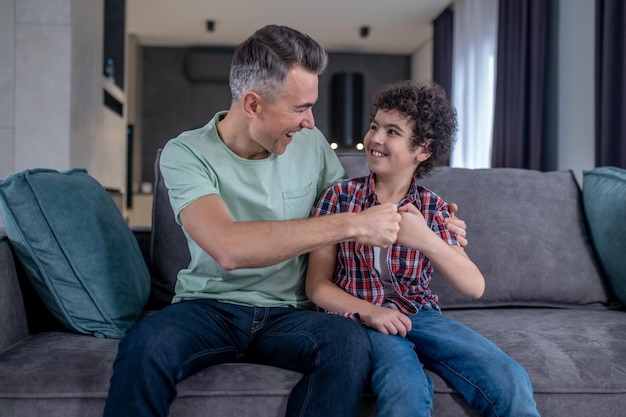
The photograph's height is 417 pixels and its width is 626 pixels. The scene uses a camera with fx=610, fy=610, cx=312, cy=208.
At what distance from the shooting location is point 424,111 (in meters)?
1.59

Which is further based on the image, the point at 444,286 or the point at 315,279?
the point at 444,286

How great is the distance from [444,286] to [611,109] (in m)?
1.88

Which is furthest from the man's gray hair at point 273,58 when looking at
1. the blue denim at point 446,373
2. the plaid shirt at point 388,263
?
the blue denim at point 446,373

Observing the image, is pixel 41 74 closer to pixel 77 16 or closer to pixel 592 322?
pixel 77 16

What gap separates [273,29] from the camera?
1.50 metres

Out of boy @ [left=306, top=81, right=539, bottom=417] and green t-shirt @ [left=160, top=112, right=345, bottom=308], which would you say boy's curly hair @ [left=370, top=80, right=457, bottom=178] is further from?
green t-shirt @ [left=160, top=112, right=345, bottom=308]

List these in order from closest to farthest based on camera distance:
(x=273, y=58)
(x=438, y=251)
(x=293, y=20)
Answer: (x=438, y=251) < (x=273, y=58) < (x=293, y=20)

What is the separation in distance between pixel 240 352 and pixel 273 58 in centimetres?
70

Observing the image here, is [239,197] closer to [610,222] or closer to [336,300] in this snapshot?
[336,300]

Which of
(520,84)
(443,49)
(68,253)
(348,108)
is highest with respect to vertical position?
(443,49)

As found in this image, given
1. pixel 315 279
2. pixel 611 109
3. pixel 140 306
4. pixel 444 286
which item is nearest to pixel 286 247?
pixel 315 279

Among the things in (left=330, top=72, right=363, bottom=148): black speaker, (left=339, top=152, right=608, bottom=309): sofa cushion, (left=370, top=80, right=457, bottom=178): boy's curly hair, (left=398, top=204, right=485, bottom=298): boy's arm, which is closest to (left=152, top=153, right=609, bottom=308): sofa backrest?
(left=339, top=152, right=608, bottom=309): sofa cushion

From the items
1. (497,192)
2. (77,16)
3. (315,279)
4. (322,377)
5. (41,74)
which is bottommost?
(322,377)

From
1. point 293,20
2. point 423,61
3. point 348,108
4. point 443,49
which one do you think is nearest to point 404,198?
point 443,49
